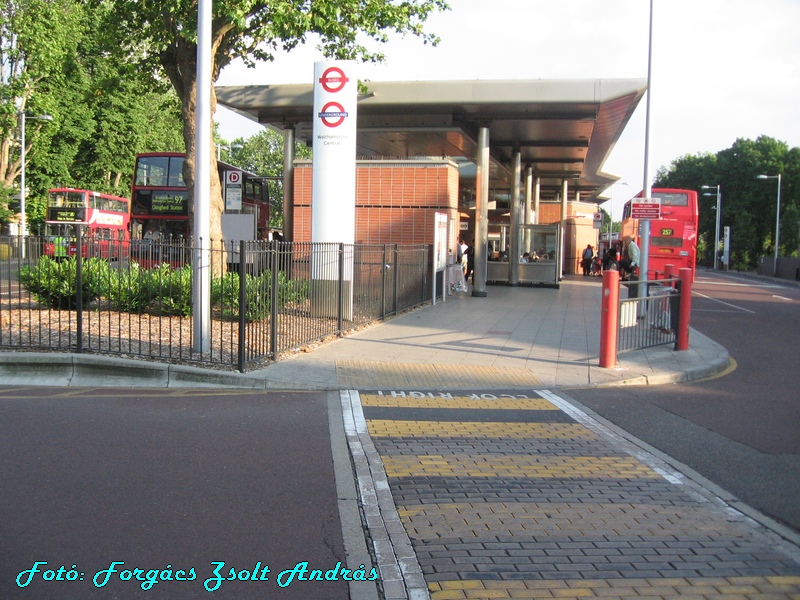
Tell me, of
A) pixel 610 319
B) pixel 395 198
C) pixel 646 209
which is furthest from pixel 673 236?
pixel 610 319

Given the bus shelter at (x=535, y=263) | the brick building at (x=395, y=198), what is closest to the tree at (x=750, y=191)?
the bus shelter at (x=535, y=263)

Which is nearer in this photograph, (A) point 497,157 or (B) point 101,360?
(B) point 101,360

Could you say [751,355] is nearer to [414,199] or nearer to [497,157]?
[414,199]

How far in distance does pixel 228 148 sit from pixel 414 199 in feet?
148

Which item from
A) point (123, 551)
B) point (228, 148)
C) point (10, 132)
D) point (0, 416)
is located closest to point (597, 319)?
point (0, 416)

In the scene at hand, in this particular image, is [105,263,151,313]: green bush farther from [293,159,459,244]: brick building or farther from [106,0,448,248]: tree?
[293,159,459,244]: brick building

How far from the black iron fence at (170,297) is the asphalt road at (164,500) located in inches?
94.8

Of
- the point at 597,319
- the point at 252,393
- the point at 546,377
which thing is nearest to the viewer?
the point at 252,393

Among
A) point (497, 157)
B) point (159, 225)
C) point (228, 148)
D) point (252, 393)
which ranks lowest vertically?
point (252, 393)

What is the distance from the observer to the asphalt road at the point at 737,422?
6035mm

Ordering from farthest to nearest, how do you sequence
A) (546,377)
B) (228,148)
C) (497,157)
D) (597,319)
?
(228,148), (497,157), (597,319), (546,377)

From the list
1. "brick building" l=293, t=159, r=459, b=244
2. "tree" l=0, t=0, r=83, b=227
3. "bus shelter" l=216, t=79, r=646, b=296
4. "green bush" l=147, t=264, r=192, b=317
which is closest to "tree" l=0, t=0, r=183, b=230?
"tree" l=0, t=0, r=83, b=227

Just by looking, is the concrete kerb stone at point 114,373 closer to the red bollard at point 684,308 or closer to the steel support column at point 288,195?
the red bollard at point 684,308

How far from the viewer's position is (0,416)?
7832mm
